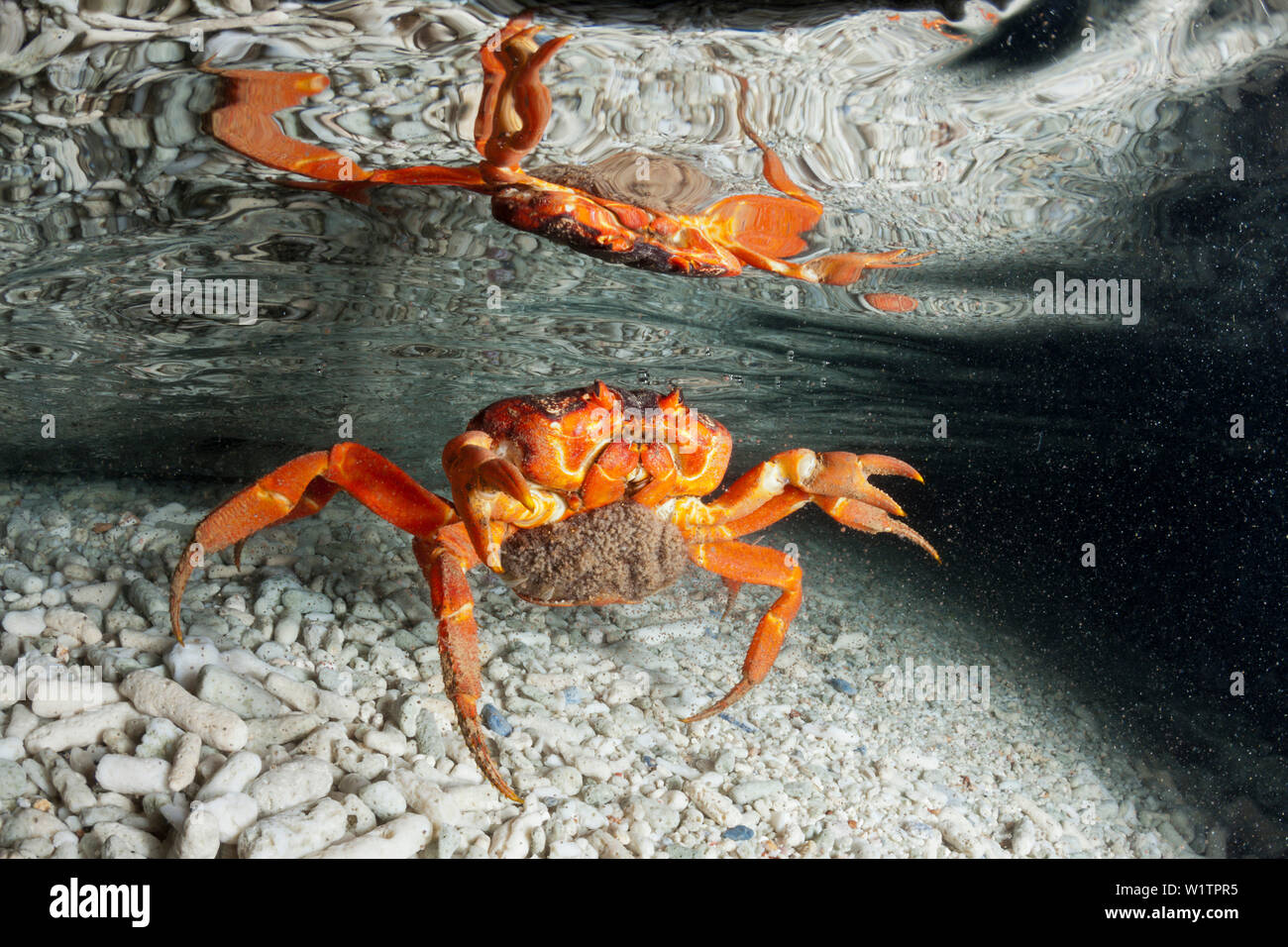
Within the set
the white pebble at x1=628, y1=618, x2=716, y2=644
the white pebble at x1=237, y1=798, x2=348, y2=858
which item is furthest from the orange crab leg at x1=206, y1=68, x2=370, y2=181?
the white pebble at x1=628, y1=618, x2=716, y2=644

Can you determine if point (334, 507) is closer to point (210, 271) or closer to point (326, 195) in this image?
point (210, 271)

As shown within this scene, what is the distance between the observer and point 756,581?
529cm

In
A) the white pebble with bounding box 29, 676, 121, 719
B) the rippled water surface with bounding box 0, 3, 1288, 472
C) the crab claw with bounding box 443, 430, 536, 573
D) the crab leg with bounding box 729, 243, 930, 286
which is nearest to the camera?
the crab claw with bounding box 443, 430, 536, 573

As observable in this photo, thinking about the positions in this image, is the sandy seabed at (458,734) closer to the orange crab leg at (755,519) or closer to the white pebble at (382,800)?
the white pebble at (382,800)

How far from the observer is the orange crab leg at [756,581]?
5.16 meters

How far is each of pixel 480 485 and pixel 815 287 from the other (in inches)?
217

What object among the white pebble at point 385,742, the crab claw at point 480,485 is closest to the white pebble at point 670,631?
the white pebble at point 385,742

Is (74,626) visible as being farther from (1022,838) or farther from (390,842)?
(1022,838)

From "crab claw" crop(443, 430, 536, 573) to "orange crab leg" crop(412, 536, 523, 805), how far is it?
36 cm

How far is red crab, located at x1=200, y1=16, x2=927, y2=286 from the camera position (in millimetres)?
4180

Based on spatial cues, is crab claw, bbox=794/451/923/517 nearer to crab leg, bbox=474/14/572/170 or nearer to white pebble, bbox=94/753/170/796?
crab leg, bbox=474/14/572/170

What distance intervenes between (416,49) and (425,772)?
3977mm

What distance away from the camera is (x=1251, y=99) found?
5.02m
